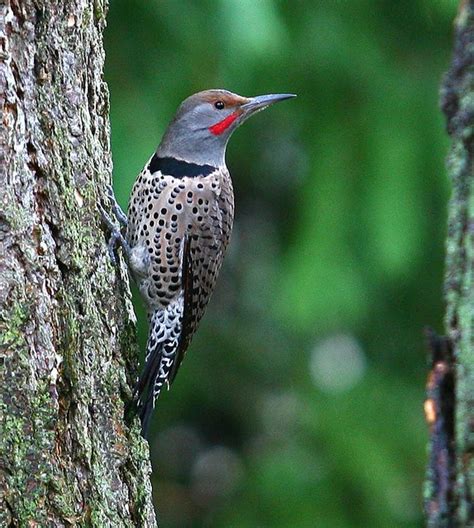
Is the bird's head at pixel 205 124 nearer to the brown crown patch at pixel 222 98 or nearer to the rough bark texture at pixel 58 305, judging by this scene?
the brown crown patch at pixel 222 98

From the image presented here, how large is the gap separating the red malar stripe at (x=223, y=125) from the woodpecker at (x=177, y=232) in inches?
2.0

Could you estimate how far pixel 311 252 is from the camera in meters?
5.97

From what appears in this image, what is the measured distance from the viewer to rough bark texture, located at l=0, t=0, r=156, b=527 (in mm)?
2809

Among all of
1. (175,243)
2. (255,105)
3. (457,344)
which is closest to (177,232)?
(175,243)

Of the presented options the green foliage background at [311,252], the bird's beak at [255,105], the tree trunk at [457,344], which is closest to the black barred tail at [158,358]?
the bird's beak at [255,105]

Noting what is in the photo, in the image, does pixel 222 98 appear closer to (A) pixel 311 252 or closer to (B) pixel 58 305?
(B) pixel 58 305

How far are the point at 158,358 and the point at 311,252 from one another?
237 cm

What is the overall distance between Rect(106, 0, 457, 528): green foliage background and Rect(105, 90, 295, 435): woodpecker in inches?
37.0

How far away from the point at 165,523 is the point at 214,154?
351cm

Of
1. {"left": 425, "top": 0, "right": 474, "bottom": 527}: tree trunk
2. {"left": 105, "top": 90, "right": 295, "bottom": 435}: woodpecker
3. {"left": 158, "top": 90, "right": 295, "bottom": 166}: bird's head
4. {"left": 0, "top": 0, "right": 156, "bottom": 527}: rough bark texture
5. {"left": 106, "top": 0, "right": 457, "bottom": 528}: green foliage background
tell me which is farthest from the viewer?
{"left": 106, "top": 0, "right": 457, "bottom": 528}: green foliage background

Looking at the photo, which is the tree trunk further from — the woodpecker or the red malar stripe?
the red malar stripe

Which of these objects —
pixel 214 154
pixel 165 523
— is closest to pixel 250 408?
pixel 165 523

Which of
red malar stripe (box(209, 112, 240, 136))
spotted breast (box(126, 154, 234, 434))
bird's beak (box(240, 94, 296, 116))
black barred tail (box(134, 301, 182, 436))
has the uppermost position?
bird's beak (box(240, 94, 296, 116))

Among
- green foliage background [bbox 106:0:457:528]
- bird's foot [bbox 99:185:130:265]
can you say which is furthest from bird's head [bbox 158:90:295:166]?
green foliage background [bbox 106:0:457:528]
